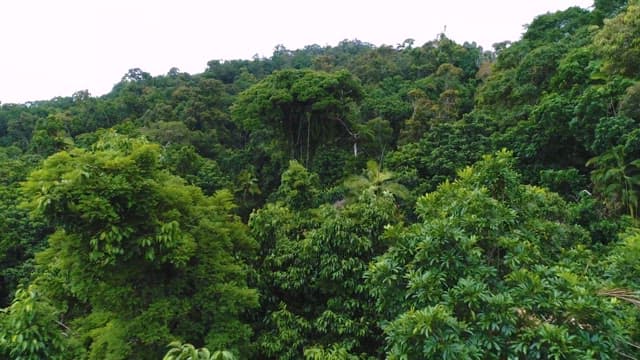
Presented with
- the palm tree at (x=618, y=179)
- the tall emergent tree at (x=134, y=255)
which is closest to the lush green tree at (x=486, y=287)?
the tall emergent tree at (x=134, y=255)

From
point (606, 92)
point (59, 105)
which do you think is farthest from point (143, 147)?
point (59, 105)

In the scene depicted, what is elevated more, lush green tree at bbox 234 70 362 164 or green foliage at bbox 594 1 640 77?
green foliage at bbox 594 1 640 77

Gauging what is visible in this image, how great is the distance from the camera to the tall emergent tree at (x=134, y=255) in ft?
12.6

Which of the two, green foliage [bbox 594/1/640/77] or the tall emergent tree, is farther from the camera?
green foliage [bbox 594/1/640/77]

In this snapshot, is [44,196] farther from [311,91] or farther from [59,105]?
[59,105]

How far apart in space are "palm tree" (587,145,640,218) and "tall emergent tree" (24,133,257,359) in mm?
10473

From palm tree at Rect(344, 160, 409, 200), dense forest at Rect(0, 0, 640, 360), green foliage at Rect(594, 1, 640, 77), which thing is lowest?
palm tree at Rect(344, 160, 409, 200)

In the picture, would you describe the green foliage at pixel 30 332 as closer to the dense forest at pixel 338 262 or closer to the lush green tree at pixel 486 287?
the dense forest at pixel 338 262

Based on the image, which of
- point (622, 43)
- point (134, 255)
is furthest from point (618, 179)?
point (134, 255)

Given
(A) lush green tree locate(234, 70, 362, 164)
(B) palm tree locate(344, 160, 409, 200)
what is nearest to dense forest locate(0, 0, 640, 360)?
(B) palm tree locate(344, 160, 409, 200)

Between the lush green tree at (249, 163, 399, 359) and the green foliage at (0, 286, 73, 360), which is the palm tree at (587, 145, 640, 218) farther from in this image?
the green foliage at (0, 286, 73, 360)

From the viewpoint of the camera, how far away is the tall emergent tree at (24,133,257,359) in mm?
3830

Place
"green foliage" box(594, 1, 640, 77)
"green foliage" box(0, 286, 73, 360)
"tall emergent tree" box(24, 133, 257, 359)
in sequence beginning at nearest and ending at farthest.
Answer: "green foliage" box(0, 286, 73, 360), "tall emergent tree" box(24, 133, 257, 359), "green foliage" box(594, 1, 640, 77)

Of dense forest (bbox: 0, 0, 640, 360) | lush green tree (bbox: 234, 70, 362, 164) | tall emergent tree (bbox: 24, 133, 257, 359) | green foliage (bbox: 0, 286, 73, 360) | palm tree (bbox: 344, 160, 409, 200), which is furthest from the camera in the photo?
lush green tree (bbox: 234, 70, 362, 164)
